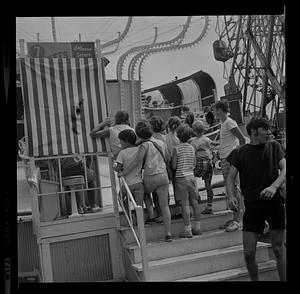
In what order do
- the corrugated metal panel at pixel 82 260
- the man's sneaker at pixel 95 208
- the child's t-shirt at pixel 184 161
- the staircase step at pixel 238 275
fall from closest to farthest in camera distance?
the staircase step at pixel 238 275, the corrugated metal panel at pixel 82 260, the child's t-shirt at pixel 184 161, the man's sneaker at pixel 95 208

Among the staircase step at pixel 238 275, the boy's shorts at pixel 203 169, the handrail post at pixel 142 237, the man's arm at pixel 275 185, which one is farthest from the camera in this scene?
the boy's shorts at pixel 203 169

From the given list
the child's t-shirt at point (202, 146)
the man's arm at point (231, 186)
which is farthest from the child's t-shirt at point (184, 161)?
the man's arm at point (231, 186)

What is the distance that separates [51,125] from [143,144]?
86 cm

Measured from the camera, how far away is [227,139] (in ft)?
14.4

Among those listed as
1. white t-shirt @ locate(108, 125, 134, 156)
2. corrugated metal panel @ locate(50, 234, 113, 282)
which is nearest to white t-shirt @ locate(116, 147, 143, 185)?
white t-shirt @ locate(108, 125, 134, 156)

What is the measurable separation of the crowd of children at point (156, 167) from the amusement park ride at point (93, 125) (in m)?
0.14

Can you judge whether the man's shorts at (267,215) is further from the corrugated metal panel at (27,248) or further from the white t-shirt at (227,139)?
the corrugated metal panel at (27,248)

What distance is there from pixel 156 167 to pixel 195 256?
86 centimetres

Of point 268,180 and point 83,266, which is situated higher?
point 268,180

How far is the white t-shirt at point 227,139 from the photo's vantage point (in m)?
4.34

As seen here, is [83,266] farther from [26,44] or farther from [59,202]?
[26,44]
